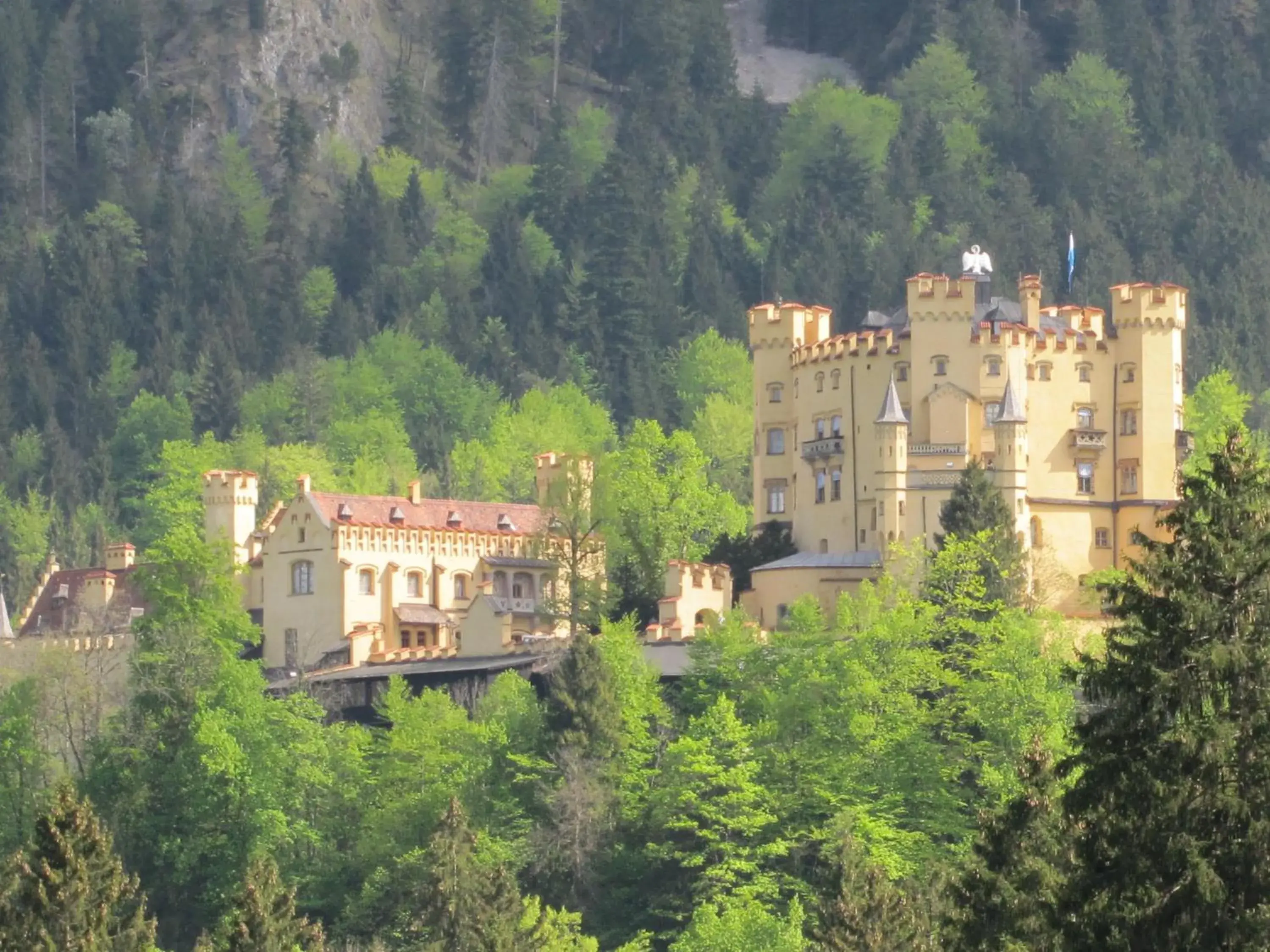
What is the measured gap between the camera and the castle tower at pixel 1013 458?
102062 mm

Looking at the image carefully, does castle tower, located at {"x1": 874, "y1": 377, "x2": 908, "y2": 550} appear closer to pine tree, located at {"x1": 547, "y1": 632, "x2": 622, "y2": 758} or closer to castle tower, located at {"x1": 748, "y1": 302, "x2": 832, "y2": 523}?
castle tower, located at {"x1": 748, "y1": 302, "x2": 832, "y2": 523}

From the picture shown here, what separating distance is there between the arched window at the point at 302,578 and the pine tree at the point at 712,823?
51.9ft

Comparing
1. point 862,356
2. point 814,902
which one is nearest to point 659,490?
point 862,356

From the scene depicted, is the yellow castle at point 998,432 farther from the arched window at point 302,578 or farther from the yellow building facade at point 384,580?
the arched window at point 302,578

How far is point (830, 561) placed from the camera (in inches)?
4117

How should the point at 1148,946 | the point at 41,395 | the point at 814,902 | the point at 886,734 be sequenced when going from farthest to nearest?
the point at 41,395, the point at 886,734, the point at 814,902, the point at 1148,946

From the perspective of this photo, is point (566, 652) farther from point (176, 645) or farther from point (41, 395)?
point (41, 395)

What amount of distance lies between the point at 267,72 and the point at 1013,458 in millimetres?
94568

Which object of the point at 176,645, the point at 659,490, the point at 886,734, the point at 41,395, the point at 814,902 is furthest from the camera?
the point at 41,395

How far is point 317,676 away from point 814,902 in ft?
64.9

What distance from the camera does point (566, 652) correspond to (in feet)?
322

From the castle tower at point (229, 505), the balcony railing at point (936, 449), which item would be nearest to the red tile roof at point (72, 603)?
the castle tower at point (229, 505)

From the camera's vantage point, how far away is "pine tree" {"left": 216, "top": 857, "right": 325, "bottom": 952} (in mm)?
69438

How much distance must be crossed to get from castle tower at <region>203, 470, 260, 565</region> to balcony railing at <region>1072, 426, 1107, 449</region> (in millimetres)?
25198
